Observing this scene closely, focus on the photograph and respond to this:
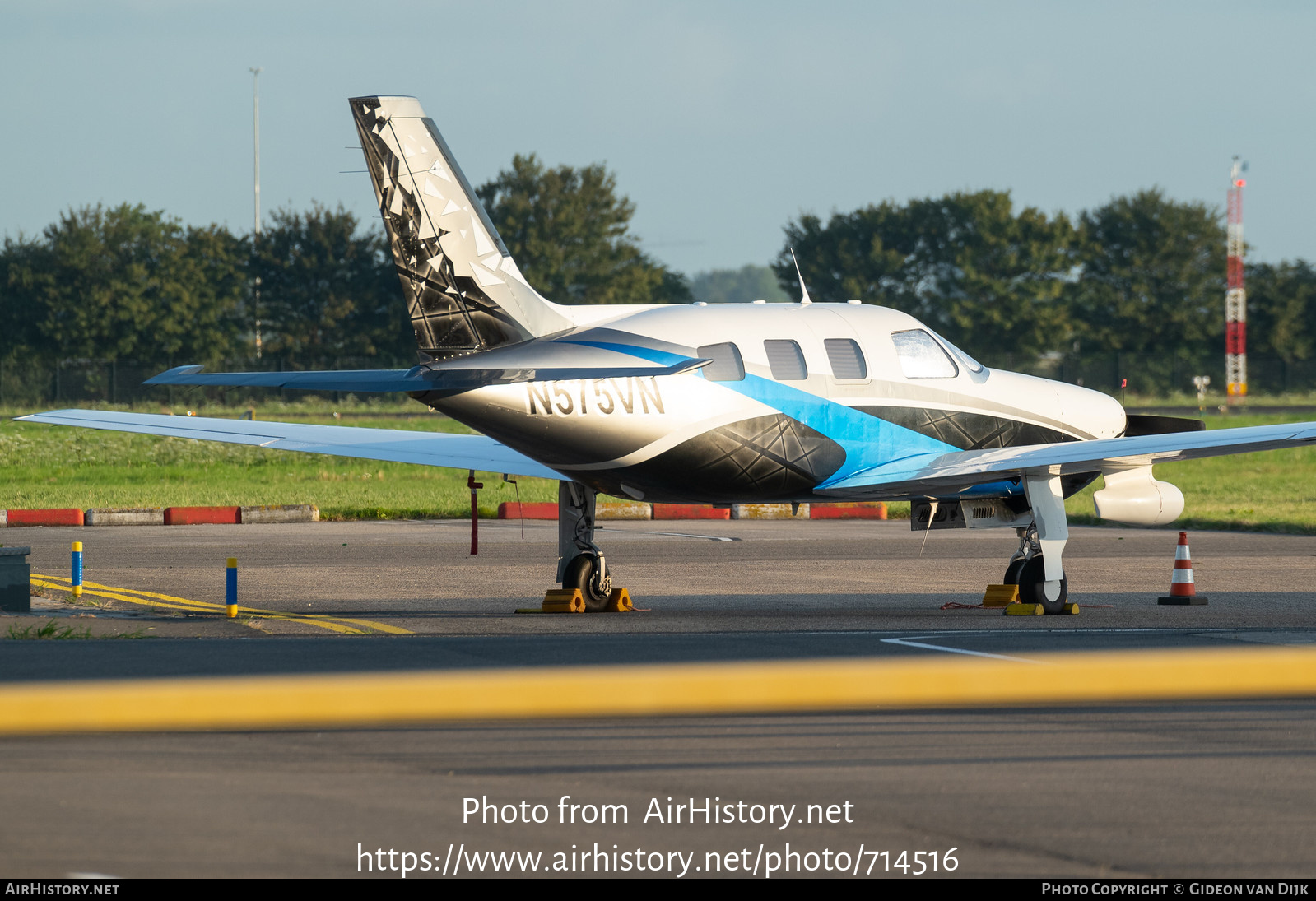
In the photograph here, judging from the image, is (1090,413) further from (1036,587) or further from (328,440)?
(328,440)

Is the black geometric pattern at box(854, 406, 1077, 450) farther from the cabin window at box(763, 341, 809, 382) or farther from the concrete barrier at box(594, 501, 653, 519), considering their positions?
the concrete barrier at box(594, 501, 653, 519)

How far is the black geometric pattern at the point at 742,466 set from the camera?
14.9 m

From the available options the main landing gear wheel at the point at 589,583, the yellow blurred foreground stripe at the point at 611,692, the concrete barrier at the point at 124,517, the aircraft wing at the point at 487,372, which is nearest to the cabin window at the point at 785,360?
the aircraft wing at the point at 487,372

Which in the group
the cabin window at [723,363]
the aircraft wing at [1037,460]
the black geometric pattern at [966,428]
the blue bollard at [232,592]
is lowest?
the blue bollard at [232,592]

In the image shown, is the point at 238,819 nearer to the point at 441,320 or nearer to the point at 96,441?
the point at 441,320

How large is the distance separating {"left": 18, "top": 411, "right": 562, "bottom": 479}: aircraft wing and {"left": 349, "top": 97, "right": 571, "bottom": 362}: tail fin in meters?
1.89

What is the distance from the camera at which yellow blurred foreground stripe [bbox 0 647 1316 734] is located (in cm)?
389

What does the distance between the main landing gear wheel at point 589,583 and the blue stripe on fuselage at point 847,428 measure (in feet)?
7.95

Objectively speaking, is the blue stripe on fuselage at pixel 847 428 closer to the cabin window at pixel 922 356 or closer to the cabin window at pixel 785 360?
the cabin window at pixel 785 360

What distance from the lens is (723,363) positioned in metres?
15.0

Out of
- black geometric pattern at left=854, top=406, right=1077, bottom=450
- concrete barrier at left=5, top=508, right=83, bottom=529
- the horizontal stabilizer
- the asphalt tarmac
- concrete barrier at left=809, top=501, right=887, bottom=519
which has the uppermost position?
the horizontal stabilizer

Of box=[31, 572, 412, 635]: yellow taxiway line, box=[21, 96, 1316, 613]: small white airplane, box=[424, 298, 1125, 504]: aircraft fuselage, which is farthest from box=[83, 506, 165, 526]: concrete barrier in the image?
box=[424, 298, 1125, 504]: aircraft fuselage

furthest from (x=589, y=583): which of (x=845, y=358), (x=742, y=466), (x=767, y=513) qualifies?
(x=767, y=513)

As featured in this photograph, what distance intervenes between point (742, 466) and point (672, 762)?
6881 mm
